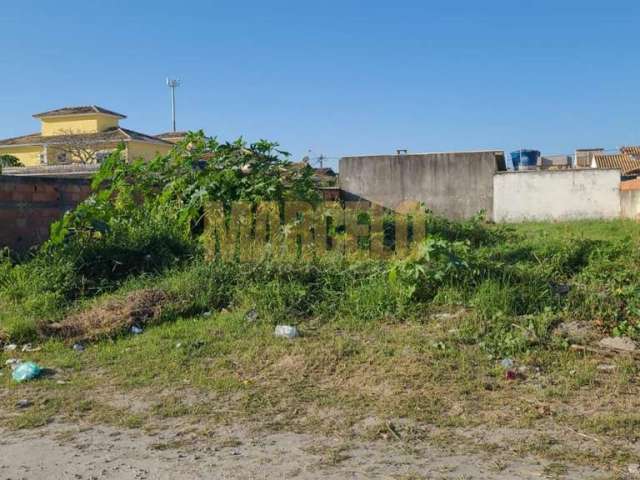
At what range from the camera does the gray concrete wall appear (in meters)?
13.1

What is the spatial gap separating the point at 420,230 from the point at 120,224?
3875 millimetres

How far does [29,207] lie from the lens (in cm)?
712

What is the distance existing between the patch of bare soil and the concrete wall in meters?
10.6

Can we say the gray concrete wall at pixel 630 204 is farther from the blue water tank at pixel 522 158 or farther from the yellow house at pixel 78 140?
the yellow house at pixel 78 140

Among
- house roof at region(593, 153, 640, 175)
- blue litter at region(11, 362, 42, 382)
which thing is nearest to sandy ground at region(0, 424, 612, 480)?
blue litter at region(11, 362, 42, 382)

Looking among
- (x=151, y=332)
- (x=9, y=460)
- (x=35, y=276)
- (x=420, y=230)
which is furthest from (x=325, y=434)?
(x=420, y=230)

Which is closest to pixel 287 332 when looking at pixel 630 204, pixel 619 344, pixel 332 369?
pixel 332 369

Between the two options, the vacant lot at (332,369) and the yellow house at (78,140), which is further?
the yellow house at (78,140)

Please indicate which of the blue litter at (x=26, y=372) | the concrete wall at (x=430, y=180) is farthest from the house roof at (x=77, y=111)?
the blue litter at (x=26, y=372)

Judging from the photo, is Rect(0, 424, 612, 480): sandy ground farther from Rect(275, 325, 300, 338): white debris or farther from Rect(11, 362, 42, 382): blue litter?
Rect(275, 325, 300, 338): white debris

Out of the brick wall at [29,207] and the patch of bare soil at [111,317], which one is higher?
the brick wall at [29,207]

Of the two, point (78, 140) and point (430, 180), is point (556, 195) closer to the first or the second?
point (430, 180)

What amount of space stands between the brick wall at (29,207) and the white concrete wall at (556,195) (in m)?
10.4

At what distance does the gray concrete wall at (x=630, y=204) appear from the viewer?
13.1 metres
